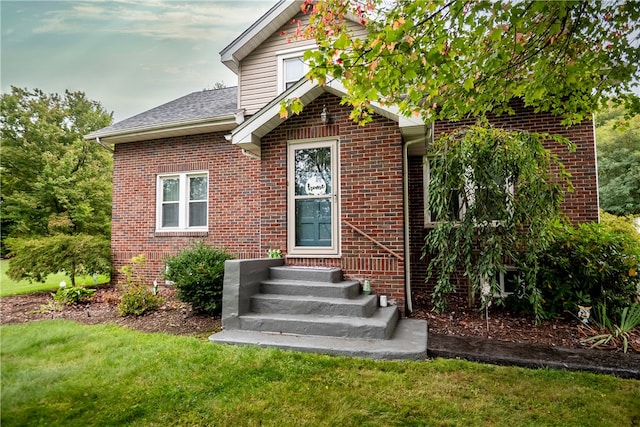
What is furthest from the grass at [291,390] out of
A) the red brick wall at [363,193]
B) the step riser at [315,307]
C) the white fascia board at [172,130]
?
the white fascia board at [172,130]

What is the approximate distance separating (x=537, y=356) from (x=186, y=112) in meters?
9.08

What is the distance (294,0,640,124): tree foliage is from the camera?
3.13m

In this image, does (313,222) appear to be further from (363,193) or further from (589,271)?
(589,271)

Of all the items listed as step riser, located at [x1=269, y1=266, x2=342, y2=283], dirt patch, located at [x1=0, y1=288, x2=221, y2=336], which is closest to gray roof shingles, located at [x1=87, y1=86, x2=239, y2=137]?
dirt patch, located at [x1=0, y1=288, x2=221, y2=336]

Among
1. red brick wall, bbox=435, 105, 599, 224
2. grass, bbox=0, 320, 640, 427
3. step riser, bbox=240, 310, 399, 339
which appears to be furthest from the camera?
red brick wall, bbox=435, 105, 599, 224

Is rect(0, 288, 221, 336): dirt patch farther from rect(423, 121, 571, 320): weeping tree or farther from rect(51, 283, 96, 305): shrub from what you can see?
rect(423, 121, 571, 320): weeping tree

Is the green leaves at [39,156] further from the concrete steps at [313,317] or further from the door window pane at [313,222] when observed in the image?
the door window pane at [313,222]

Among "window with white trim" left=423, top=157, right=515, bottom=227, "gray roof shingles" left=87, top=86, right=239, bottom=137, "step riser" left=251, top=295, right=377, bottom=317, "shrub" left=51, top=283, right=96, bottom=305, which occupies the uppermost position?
"gray roof shingles" left=87, top=86, right=239, bottom=137

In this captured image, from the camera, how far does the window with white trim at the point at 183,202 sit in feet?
27.0

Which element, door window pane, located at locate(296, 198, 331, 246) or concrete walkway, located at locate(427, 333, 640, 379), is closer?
concrete walkway, located at locate(427, 333, 640, 379)

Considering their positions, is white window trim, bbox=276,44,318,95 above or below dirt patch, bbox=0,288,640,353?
above

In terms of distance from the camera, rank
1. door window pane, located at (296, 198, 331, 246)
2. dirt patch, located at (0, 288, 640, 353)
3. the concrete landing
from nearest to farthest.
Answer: the concrete landing → dirt patch, located at (0, 288, 640, 353) → door window pane, located at (296, 198, 331, 246)

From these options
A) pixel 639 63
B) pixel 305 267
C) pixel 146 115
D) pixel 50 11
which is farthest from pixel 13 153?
pixel 146 115

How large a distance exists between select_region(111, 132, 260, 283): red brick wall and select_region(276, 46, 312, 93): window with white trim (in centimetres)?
202
